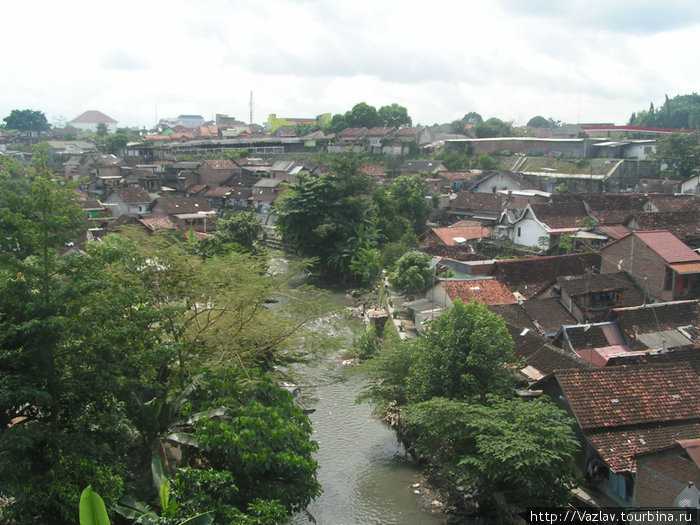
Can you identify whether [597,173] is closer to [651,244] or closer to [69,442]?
[651,244]

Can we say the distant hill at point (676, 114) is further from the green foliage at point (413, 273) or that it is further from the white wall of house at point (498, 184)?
the green foliage at point (413, 273)

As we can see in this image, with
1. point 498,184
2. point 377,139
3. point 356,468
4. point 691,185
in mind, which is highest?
point 377,139

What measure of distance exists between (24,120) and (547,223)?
7893 centimetres

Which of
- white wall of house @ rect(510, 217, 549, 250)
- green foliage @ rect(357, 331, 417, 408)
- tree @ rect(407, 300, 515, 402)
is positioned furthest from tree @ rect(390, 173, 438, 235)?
tree @ rect(407, 300, 515, 402)

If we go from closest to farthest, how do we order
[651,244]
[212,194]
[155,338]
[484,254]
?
[155,338] → [651,244] → [484,254] → [212,194]

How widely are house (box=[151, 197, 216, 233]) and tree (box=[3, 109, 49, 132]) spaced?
57.6m

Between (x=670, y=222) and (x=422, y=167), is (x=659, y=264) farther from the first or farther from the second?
(x=422, y=167)

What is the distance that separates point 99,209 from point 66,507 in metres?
29.1

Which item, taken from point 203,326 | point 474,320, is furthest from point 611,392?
point 203,326

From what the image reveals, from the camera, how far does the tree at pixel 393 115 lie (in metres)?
64.4

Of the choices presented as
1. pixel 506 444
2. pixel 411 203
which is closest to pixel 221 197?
pixel 411 203

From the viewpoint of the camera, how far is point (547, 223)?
26.8 meters

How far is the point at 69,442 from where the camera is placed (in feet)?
24.9

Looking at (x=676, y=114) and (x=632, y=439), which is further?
(x=676, y=114)
